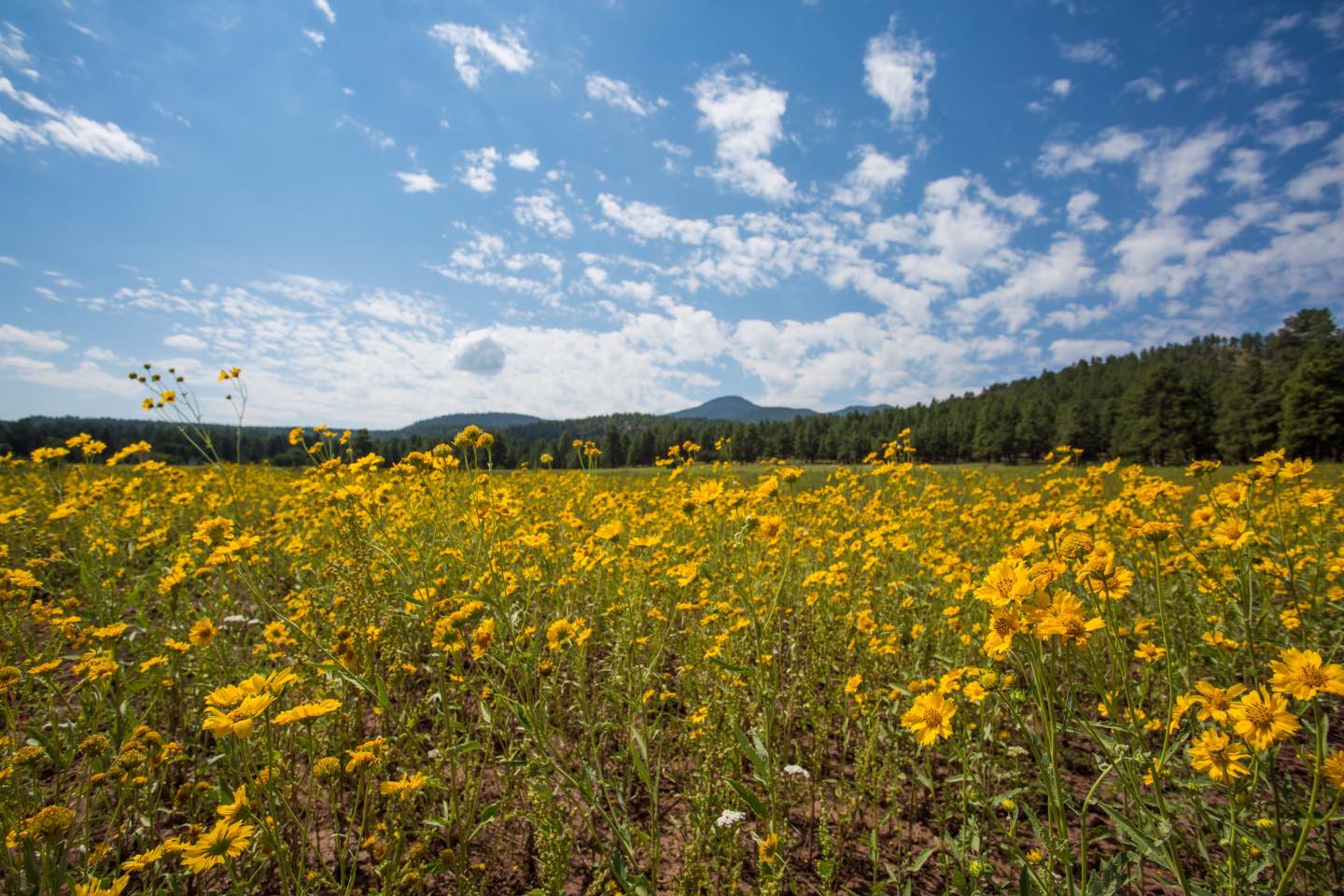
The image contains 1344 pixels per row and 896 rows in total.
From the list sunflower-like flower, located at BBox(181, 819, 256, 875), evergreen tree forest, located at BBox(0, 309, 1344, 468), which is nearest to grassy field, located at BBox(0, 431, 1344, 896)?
sunflower-like flower, located at BBox(181, 819, 256, 875)

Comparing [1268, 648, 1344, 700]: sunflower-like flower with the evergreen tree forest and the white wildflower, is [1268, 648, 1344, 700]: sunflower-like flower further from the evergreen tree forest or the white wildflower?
the evergreen tree forest

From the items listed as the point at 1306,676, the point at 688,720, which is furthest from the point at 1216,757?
the point at 688,720

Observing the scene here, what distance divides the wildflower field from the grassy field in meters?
0.02

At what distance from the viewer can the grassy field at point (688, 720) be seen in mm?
1456

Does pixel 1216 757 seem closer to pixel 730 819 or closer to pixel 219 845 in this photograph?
pixel 730 819

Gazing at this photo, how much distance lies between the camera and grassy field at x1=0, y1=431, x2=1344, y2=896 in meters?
1.46

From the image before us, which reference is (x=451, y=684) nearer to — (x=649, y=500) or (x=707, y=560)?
(x=707, y=560)

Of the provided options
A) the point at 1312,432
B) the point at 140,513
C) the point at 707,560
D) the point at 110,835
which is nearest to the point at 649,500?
the point at 707,560

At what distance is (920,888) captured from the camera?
2016mm

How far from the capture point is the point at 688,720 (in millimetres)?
2379

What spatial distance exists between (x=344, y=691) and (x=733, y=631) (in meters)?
1.95

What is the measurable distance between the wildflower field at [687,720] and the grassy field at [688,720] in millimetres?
24

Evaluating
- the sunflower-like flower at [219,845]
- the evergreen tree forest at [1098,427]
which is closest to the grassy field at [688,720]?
the sunflower-like flower at [219,845]

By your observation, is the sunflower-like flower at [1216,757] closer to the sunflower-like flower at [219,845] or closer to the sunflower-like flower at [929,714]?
the sunflower-like flower at [929,714]
